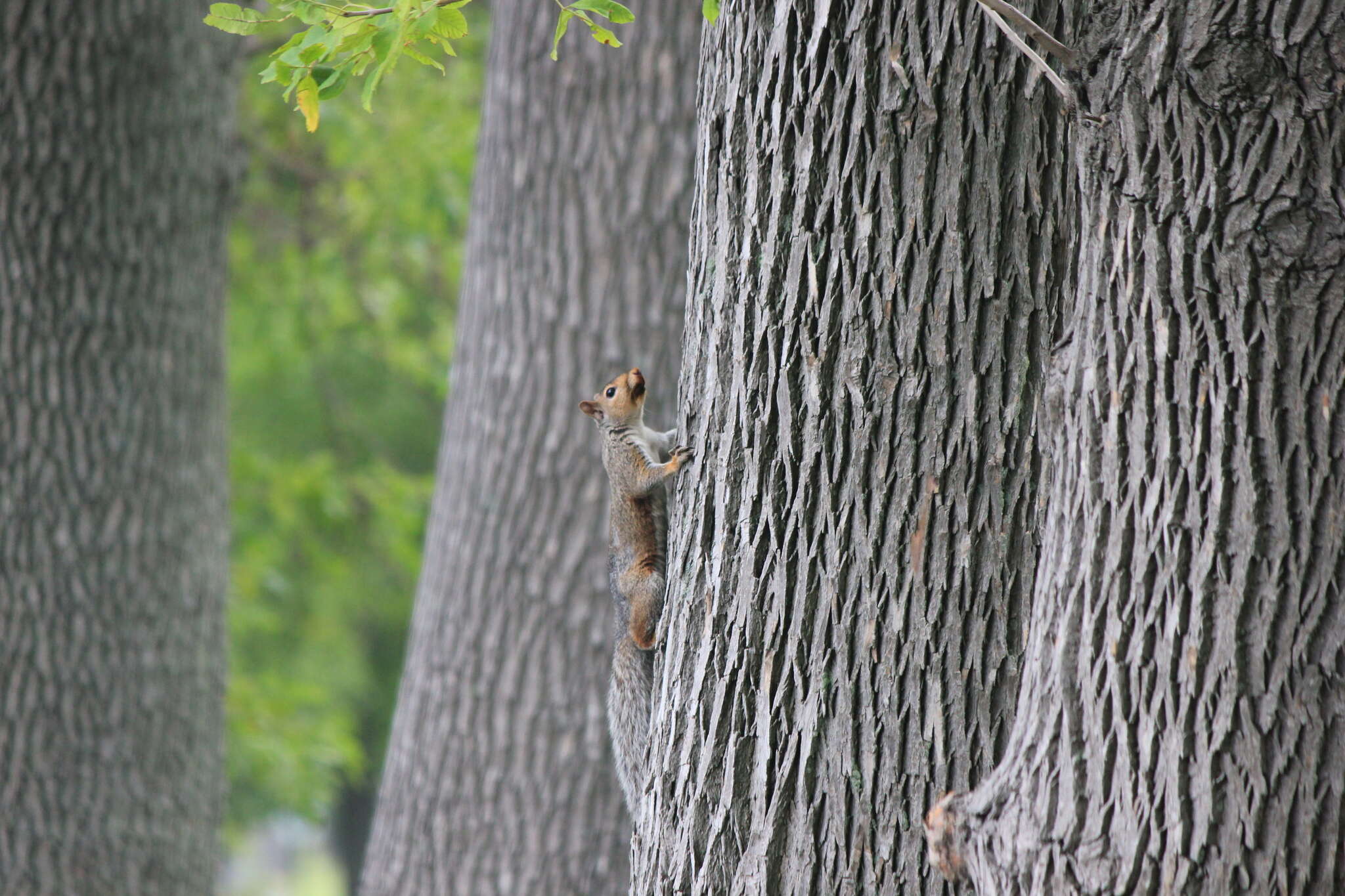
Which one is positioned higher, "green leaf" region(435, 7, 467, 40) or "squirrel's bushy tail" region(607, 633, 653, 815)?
"green leaf" region(435, 7, 467, 40)

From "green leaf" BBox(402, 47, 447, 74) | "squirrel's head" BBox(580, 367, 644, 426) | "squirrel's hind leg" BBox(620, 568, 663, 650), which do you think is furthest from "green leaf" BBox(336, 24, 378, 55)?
"squirrel's head" BBox(580, 367, 644, 426)

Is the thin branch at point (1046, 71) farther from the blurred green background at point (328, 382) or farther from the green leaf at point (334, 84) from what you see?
the blurred green background at point (328, 382)

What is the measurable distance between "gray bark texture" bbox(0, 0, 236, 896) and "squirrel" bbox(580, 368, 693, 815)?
72.9 inches

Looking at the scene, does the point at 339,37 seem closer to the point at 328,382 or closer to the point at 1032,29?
the point at 1032,29

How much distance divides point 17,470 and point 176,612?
80 centimetres

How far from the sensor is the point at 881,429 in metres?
2.12

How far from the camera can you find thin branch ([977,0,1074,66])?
1.79 meters

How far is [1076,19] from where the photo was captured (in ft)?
6.82

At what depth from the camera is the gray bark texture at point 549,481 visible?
15.1 ft

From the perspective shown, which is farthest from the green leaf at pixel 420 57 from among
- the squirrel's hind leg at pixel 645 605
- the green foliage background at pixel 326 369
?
the green foliage background at pixel 326 369

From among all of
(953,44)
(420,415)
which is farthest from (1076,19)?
(420,415)

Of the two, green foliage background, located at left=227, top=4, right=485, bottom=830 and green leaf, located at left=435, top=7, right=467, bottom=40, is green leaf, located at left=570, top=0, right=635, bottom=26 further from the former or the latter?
green foliage background, located at left=227, top=4, right=485, bottom=830

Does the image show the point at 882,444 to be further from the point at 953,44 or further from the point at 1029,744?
the point at 953,44

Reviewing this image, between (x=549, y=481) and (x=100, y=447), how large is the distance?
171 centimetres
